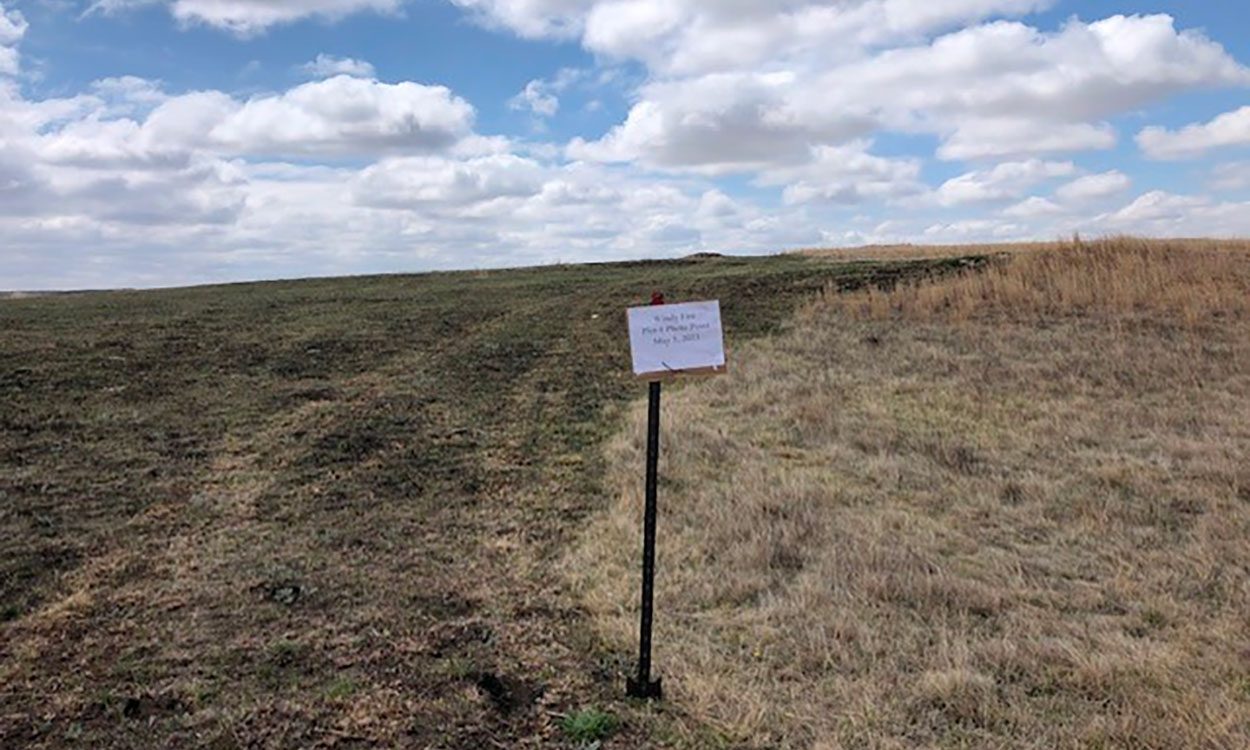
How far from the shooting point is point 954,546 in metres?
6.65

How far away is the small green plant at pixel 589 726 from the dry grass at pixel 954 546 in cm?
38

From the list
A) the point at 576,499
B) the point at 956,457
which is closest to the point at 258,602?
the point at 576,499

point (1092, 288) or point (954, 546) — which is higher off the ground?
point (1092, 288)

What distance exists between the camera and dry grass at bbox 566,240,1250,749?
4.19 m

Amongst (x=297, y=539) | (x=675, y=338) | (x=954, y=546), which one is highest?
(x=675, y=338)

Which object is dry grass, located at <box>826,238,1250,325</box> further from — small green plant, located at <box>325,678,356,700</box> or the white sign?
small green plant, located at <box>325,678,356,700</box>

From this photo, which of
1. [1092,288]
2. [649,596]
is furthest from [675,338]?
[1092,288]

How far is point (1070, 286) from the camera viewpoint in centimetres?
1775

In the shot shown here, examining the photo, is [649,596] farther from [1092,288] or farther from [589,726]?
[1092,288]

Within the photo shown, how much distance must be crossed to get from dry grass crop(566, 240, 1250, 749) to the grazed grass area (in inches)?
26.5

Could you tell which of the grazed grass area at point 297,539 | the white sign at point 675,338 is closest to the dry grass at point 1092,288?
the grazed grass area at point 297,539

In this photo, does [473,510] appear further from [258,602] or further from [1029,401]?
[1029,401]

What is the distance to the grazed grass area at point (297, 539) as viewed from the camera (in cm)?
416

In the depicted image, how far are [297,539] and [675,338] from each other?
12.2ft
